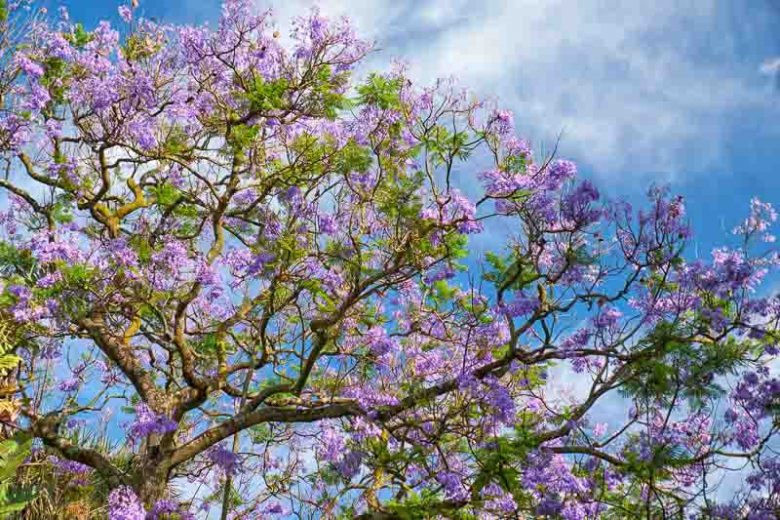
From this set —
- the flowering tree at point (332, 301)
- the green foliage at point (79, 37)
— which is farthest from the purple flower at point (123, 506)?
the green foliage at point (79, 37)

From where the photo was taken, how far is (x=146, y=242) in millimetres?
9109

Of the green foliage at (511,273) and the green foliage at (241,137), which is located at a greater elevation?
the green foliage at (241,137)

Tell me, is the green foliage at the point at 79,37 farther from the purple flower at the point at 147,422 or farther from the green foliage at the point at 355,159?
the purple flower at the point at 147,422

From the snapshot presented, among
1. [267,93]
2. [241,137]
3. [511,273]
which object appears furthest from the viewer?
[241,137]

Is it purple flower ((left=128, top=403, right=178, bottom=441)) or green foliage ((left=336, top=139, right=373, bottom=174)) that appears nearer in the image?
purple flower ((left=128, top=403, right=178, bottom=441))

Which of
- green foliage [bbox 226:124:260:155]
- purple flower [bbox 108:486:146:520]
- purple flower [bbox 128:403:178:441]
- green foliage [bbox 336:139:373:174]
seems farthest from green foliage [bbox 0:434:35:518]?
green foliage [bbox 336:139:373:174]

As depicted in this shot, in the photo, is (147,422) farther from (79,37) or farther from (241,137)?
(79,37)

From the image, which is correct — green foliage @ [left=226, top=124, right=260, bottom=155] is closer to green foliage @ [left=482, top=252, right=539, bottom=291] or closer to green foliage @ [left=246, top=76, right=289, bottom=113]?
green foliage @ [left=246, top=76, right=289, bottom=113]

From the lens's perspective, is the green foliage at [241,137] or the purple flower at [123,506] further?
the green foliage at [241,137]

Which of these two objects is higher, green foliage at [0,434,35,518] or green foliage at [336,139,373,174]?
Answer: green foliage at [336,139,373,174]

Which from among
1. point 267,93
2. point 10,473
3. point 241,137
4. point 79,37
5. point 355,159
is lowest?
point 10,473

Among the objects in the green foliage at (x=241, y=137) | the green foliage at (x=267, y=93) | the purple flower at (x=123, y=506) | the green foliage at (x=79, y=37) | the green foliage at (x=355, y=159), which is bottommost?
the purple flower at (x=123, y=506)

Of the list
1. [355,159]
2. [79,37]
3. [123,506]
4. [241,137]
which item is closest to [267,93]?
[241,137]

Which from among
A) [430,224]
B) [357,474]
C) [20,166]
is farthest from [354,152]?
[20,166]
